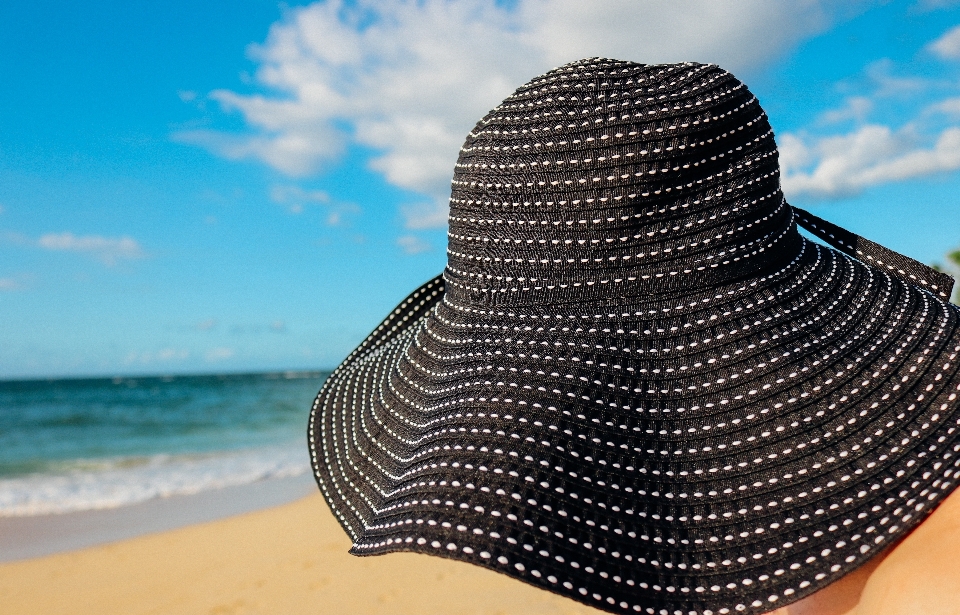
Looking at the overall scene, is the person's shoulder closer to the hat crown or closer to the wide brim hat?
the wide brim hat

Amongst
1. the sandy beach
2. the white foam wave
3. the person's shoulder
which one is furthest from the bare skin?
the white foam wave

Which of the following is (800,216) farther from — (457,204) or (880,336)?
(457,204)

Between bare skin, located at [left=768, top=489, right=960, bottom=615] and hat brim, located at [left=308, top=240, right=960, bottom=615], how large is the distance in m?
0.02

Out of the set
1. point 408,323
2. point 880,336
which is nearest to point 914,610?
point 880,336

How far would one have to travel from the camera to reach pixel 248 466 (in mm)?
9148

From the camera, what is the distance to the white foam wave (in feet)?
22.9

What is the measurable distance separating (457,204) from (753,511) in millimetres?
509

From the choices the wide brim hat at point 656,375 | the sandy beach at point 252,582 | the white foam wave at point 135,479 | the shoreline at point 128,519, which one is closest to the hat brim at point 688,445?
the wide brim hat at point 656,375

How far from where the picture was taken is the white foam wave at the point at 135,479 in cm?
699

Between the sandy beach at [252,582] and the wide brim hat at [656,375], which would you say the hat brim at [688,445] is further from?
the sandy beach at [252,582]

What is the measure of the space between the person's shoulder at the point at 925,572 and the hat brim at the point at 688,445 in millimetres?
20

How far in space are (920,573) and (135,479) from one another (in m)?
9.37

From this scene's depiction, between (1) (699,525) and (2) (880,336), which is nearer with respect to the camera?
(1) (699,525)

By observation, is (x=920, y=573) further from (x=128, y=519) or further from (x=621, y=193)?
(x=128, y=519)
